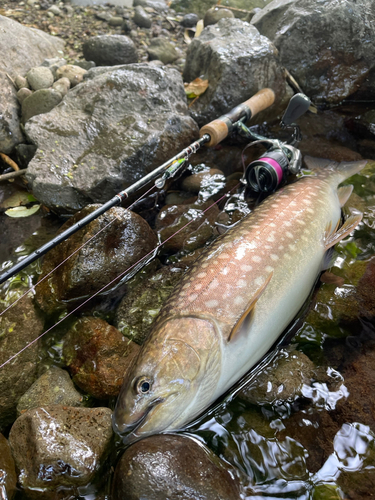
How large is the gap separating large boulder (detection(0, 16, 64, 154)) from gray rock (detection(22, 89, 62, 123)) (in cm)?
19

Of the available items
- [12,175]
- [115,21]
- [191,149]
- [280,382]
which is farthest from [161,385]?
[115,21]

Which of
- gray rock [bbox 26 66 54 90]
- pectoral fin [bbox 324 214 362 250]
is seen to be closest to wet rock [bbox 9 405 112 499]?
pectoral fin [bbox 324 214 362 250]

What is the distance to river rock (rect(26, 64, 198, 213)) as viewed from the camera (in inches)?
151

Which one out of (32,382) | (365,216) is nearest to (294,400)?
(32,382)

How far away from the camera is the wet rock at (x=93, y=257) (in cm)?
301

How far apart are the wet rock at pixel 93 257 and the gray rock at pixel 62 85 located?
2912 millimetres

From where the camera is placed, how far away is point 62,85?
5258mm

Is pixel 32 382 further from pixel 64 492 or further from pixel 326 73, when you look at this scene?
pixel 326 73

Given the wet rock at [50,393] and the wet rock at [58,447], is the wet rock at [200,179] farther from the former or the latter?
the wet rock at [58,447]

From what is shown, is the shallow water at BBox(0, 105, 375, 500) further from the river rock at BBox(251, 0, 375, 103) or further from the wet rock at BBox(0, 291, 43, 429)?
the river rock at BBox(251, 0, 375, 103)

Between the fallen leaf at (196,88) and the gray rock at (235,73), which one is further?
the fallen leaf at (196,88)

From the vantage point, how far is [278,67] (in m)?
5.37

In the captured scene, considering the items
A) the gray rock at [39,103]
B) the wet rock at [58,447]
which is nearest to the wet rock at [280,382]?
the wet rock at [58,447]

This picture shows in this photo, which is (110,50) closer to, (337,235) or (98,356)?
(337,235)
